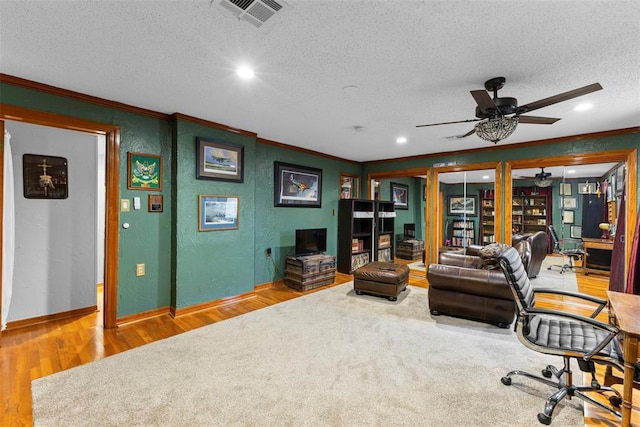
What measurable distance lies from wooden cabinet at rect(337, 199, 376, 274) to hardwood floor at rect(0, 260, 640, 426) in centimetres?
214

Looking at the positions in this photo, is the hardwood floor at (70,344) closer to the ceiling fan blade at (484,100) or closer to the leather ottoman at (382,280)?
the leather ottoman at (382,280)

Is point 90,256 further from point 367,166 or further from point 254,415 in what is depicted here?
point 367,166

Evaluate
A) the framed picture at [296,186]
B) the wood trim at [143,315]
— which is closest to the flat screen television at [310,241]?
the framed picture at [296,186]

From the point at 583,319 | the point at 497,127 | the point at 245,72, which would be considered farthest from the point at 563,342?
the point at 245,72

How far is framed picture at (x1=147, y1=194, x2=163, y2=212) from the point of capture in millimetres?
3304

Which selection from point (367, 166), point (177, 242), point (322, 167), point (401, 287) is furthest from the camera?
point (367, 166)

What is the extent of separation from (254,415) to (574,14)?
3.01 meters

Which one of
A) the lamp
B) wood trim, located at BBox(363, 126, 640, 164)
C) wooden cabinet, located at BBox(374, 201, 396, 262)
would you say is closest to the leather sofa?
the lamp

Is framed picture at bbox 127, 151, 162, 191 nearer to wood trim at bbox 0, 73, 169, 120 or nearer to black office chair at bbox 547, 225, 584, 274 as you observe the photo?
wood trim at bbox 0, 73, 169, 120

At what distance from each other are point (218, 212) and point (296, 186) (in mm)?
1722

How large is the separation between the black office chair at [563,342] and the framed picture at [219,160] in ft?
10.8

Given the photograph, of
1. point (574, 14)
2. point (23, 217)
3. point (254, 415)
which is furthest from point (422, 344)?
point (23, 217)

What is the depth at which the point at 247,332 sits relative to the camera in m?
2.97

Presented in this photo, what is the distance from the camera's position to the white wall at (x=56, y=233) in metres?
3.06
